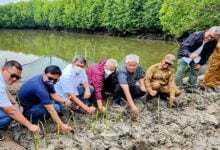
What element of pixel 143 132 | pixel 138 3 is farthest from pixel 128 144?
pixel 138 3

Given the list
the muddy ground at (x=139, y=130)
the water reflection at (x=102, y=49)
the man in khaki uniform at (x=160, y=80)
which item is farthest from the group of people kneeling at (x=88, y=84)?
the water reflection at (x=102, y=49)

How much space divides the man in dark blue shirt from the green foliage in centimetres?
1361

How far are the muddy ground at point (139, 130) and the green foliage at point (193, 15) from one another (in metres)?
11.8

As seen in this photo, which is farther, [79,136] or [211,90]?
[211,90]

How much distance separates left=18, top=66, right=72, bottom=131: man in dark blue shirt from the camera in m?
4.56

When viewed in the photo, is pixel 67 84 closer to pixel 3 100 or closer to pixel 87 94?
pixel 87 94

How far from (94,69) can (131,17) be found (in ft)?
116

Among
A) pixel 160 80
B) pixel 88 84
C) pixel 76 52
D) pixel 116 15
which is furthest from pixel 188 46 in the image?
pixel 116 15

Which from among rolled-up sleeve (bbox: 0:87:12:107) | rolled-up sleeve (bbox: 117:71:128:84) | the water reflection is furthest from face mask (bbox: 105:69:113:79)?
the water reflection

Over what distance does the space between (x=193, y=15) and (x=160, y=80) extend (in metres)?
15.2

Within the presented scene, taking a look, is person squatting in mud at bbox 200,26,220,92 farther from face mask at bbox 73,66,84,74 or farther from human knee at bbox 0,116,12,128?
human knee at bbox 0,116,12,128

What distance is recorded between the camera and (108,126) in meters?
5.28

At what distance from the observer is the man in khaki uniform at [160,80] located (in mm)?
6148

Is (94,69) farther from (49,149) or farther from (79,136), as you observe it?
(49,149)
